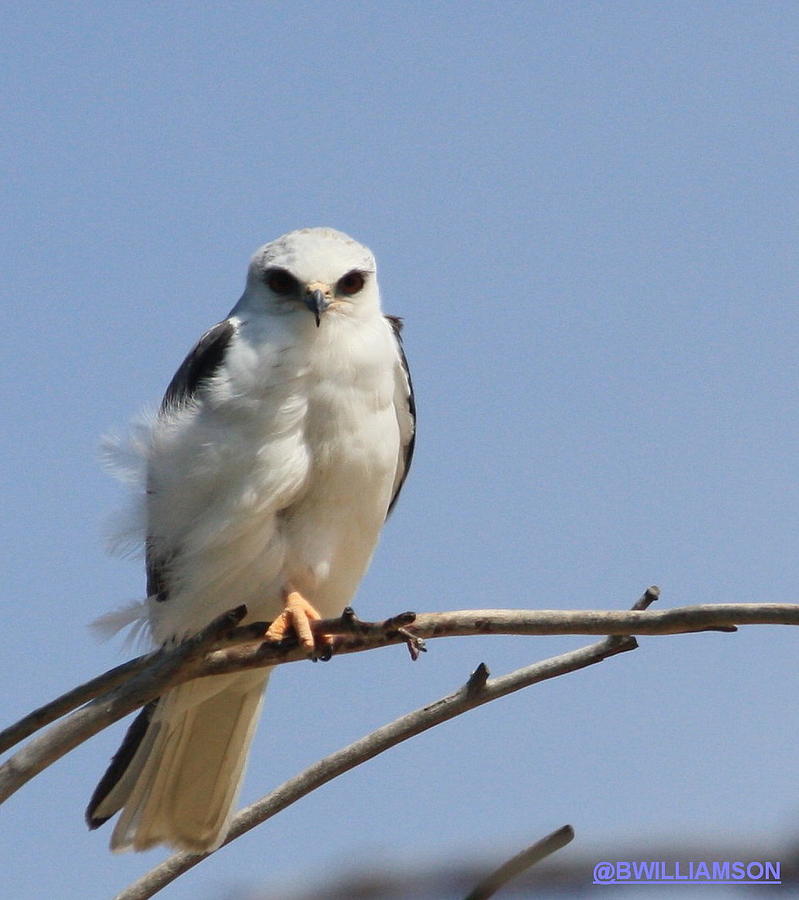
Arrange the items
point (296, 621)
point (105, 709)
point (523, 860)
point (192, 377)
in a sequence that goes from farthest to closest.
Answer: point (192, 377) < point (296, 621) < point (105, 709) < point (523, 860)

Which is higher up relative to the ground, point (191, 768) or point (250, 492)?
point (250, 492)

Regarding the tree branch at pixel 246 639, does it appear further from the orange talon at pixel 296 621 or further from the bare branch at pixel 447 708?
the orange talon at pixel 296 621

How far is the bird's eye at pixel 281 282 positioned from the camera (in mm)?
4633

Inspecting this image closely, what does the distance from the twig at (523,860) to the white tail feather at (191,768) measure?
103 inches

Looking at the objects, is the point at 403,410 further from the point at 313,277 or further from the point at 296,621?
the point at 296,621

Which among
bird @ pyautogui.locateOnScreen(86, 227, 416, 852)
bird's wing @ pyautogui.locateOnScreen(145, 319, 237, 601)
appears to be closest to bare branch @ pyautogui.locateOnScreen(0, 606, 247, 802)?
bird @ pyautogui.locateOnScreen(86, 227, 416, 852)

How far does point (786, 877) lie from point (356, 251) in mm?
4290

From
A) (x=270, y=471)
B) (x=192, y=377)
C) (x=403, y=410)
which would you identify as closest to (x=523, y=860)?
(x=270, y=471)

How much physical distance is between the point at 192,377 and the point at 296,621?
1.06 metres

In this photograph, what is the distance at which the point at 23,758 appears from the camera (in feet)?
7.83

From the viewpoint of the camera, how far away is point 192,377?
14.7 feet

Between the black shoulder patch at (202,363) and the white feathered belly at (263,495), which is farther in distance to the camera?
the black shoulder patch at (202,363)

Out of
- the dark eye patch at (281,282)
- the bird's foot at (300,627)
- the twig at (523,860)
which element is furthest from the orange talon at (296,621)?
the twig at (523,860)

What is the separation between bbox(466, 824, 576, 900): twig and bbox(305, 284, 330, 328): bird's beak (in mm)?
2751
